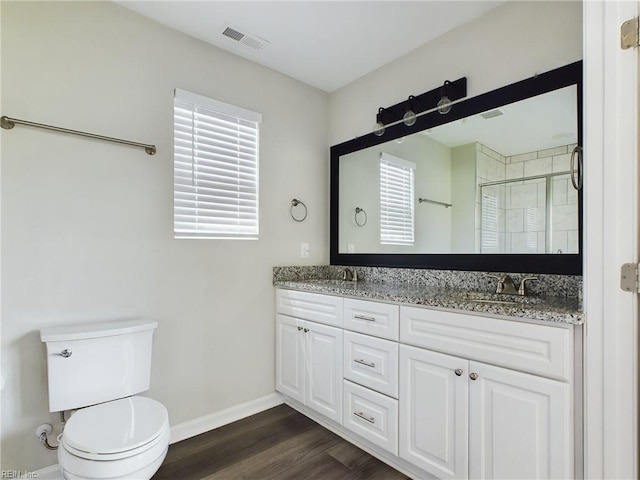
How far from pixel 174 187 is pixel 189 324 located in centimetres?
85

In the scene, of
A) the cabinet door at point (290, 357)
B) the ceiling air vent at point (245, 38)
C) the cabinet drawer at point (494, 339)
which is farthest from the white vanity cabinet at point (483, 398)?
the ceiling air vent at point (245, 38)

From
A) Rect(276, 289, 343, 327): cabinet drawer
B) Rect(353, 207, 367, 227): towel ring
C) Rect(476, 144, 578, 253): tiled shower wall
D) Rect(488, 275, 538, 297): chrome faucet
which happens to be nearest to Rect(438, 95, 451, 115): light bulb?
Rect(476, 144, 578, 253): tiled shower wall

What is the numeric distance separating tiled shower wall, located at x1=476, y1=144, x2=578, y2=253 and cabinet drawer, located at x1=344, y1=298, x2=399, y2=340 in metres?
0.69

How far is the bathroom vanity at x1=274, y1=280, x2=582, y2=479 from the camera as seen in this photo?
50.7 inches

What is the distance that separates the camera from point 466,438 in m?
1.51

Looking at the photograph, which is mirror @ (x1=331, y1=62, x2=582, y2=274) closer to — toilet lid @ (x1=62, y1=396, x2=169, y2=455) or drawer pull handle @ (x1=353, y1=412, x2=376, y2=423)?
drawer pull handle @ (x1=353, y1=412, x2=376, y2=423)

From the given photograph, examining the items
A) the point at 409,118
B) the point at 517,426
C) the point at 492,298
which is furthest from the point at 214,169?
the point at 517,426

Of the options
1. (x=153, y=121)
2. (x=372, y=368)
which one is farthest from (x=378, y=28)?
(x=372, y=368)

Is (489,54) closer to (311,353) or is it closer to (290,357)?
(311,353)

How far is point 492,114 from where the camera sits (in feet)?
6.57

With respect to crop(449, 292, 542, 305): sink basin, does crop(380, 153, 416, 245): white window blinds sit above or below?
above

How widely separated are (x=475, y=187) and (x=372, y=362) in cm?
118

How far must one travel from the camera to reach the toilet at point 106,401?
1288mm

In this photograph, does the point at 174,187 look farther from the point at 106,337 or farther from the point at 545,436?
the point at 545,436
